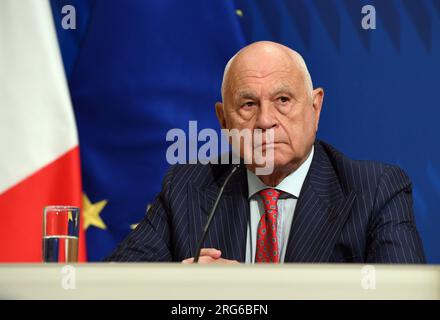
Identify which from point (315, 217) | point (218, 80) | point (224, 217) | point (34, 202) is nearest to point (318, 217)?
point (315, 217)

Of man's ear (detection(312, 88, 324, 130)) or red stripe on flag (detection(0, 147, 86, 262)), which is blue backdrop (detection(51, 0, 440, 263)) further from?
man's ear (detection(312, 88, 324, 130))

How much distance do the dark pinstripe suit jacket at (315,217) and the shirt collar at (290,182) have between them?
0.07 feet

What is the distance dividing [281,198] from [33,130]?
1.09m

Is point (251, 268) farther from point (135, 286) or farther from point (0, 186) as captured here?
point (0, 186)

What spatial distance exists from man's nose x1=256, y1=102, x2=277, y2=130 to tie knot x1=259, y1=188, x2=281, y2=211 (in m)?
0.18

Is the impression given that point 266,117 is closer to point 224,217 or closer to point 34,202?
point 224,217

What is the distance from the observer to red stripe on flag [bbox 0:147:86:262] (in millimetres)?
2695

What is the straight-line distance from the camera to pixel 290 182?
2213 mm

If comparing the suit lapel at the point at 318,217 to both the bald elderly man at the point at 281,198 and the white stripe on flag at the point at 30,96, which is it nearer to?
the bald elderly man at the point at 281,198

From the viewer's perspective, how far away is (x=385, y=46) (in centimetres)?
287

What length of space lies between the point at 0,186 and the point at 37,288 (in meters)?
1.92

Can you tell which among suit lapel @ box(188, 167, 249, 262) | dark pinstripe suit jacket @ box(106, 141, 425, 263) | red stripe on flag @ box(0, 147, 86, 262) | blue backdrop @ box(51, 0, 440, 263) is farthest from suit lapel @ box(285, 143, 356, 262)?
red stripe on flag @ box(0, 147, 86, 262)

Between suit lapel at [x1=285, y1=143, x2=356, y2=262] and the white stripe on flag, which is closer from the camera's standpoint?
suit lapel at [x1=285, y1=143, x2=356, y2=262]

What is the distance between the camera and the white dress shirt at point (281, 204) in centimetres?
210
